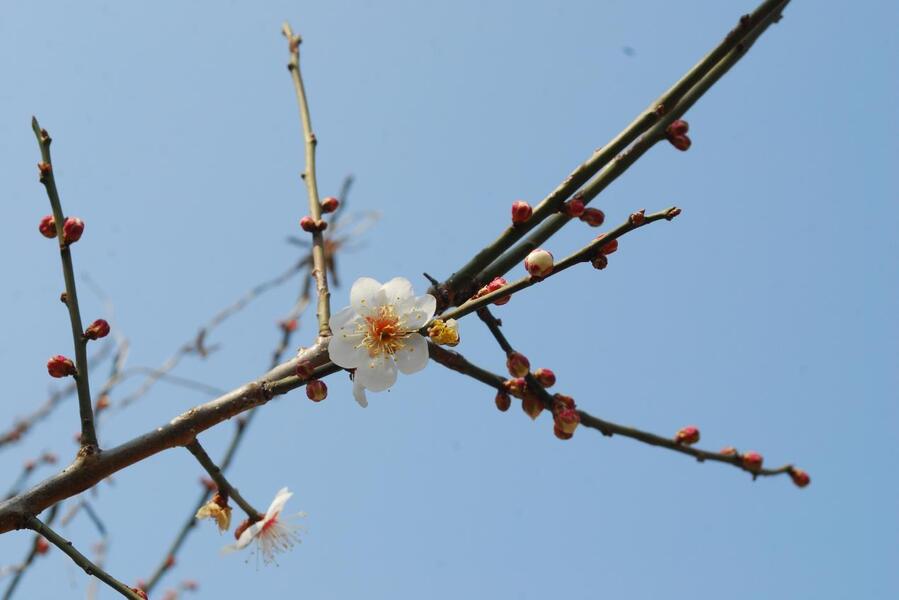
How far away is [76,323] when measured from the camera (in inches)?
68.0

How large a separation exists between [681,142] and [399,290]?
2.55 ft

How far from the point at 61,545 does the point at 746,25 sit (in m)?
1.84

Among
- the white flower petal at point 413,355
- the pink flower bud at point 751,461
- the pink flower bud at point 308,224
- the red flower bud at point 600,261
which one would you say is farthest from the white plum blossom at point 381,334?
the pink flower bud at point 751,461

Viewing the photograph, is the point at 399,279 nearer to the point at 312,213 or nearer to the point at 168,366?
the point at 312,213

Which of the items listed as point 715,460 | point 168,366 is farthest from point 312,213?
point 168,366

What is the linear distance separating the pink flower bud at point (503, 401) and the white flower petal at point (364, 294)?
37 cm

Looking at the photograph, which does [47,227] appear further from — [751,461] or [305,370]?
[751,461]

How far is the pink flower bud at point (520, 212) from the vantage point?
6.07 feet

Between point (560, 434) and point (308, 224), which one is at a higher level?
point (308, 224)

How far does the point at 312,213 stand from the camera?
244 centimetres

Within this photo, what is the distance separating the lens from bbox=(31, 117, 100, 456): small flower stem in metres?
1.70

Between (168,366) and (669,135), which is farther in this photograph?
(168,366)

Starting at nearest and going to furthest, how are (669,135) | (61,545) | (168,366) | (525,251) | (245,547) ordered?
1. (61,545)
2. (525,251)
3. (669,135)
4. (245,547)
5. (168,366)

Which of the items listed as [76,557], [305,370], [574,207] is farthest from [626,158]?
[76,557]
